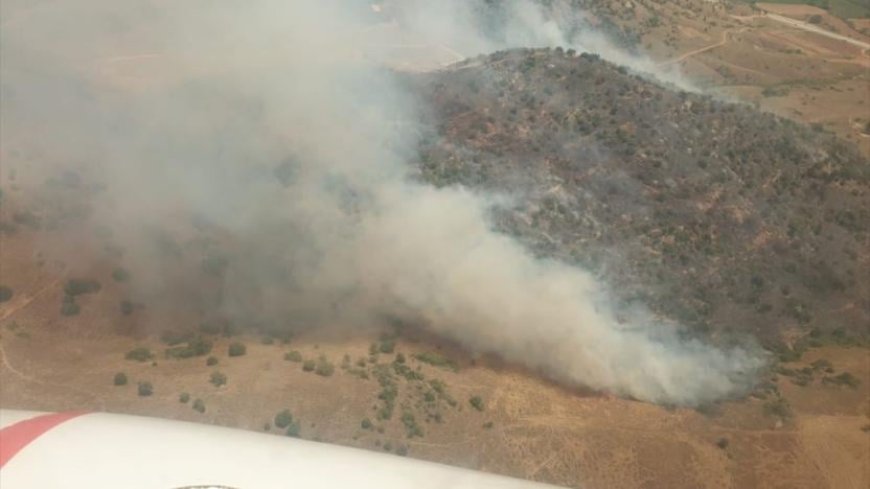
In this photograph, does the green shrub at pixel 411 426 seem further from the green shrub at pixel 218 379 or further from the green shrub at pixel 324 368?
the green shrub at pixel 218 379

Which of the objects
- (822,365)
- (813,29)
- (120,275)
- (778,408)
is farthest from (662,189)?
(813,29)

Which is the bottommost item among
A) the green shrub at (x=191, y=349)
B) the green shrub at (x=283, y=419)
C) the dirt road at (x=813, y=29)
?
the green shrub at (x=283, y=419)

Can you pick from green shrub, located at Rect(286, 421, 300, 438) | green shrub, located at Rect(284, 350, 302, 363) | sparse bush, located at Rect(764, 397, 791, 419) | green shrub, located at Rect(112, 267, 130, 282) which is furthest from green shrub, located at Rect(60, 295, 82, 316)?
sparse bush, located at Rect(764, 397, 791, 419)

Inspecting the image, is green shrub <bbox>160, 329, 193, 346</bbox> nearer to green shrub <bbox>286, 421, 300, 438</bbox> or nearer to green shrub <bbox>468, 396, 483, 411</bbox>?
green shrub <bbox>286, 421, 300, 438</bbox>

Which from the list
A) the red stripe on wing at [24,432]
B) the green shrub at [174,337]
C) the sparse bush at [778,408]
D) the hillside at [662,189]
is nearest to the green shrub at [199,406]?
the green shrub at [174,337]

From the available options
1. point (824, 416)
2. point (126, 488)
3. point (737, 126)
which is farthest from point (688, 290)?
point (126, 488)
